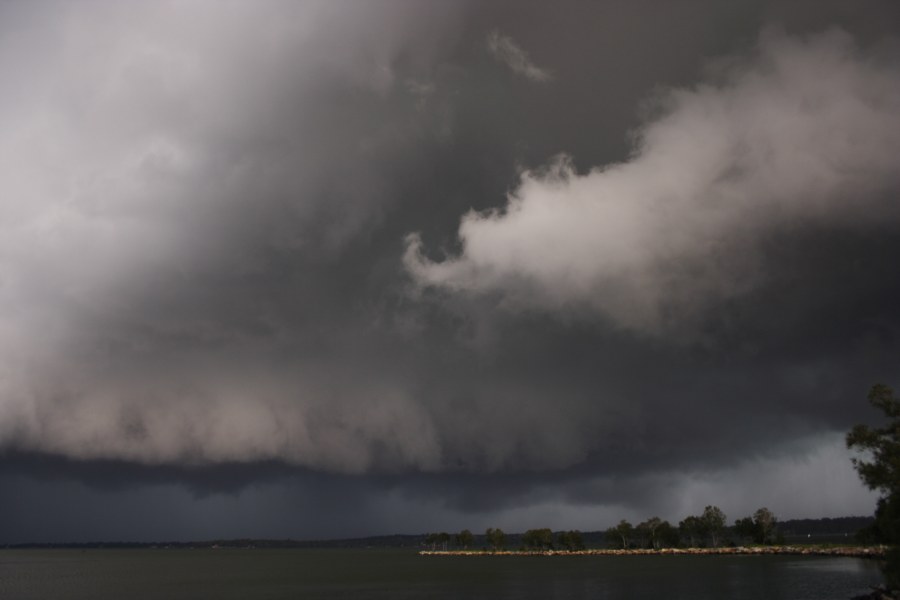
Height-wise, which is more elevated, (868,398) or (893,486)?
(868,398)

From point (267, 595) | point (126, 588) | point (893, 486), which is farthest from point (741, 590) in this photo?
point (126, 588)

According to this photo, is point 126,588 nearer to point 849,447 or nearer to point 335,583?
point 335,583

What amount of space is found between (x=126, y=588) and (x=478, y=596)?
276 feet

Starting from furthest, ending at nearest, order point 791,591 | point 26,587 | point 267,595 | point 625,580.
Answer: point 26,587 < point 625,580 < point 267,595 < point 791,591

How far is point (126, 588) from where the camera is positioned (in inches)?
5664

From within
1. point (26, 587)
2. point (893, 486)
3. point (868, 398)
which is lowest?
point (26, 587)

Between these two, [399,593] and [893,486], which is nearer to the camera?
[893,486]

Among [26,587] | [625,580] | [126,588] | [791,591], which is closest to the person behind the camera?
[791,591]

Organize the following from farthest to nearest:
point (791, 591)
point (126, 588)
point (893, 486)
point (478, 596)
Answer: point (126, 588)
point (478, 596)
point (791, 591)
point (893, 486)

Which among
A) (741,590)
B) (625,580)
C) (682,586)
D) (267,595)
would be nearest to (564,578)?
(625,580)

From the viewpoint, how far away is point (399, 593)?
12038 centimetres

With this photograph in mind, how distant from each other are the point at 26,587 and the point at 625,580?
135936 mm

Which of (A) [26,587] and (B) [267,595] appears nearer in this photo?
(B) [267,595]

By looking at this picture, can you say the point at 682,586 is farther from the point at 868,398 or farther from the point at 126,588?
the point at 126,588
